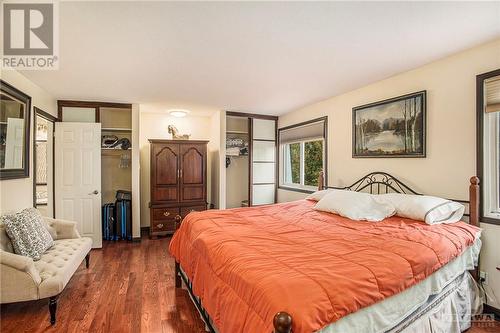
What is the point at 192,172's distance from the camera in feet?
16.7

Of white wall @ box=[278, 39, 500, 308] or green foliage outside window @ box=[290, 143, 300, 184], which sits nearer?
white wall @ box=[278, 39, 500, 308]

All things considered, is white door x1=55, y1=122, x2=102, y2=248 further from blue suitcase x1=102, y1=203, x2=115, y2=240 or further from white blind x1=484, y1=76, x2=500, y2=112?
white blind x1=484, y1=76, x2=500, y2=112

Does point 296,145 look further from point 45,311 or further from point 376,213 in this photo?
point 45,311

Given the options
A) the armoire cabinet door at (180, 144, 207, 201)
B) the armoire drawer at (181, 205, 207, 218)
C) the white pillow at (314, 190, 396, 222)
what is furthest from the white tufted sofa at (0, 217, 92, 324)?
the white pillow at (314, 190, 396, 222)

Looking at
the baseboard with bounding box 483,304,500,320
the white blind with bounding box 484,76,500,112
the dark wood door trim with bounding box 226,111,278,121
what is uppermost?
the dark wood door trim with bounding box 226,111,278,121

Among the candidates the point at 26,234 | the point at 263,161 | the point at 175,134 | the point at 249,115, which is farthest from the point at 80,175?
the point at 263,161

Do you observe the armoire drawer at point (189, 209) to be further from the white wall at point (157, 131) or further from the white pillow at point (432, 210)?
the white pillow at point (432, 210)

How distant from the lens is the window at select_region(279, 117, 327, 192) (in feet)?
15.0

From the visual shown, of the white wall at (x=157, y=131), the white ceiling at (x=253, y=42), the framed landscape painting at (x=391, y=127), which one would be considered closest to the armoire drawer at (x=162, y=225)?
the white wall at (x=157, y=131)

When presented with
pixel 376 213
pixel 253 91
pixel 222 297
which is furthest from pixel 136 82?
pixel 376 213

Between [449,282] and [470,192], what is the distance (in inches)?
36.0

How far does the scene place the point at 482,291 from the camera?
235cm

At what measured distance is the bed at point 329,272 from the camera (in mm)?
1176

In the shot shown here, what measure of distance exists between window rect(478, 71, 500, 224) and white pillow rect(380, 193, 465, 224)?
20 centimetres
